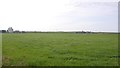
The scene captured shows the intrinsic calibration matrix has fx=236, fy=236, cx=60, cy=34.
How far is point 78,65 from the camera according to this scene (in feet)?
76.6

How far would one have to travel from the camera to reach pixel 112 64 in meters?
23.6

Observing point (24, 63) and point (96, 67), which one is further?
point (24, 63)

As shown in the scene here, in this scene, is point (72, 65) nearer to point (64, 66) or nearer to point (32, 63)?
point (64, 66)

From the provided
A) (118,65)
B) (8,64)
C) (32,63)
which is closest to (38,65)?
(32,63)

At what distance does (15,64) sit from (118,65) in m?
10.3

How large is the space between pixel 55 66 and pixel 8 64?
16.6 feet

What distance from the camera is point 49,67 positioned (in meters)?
22.6

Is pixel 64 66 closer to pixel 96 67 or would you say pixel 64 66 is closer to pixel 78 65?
pixel 78 65

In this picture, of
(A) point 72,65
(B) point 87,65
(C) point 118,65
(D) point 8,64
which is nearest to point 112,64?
(C) point 118,65

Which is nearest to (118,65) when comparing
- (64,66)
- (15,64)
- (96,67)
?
(96,67)

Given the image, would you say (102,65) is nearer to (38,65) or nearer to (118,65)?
(118,65)

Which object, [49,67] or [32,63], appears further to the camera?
[32,63]

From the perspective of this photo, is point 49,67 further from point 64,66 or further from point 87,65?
point 87,65

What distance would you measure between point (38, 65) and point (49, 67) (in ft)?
4.43
